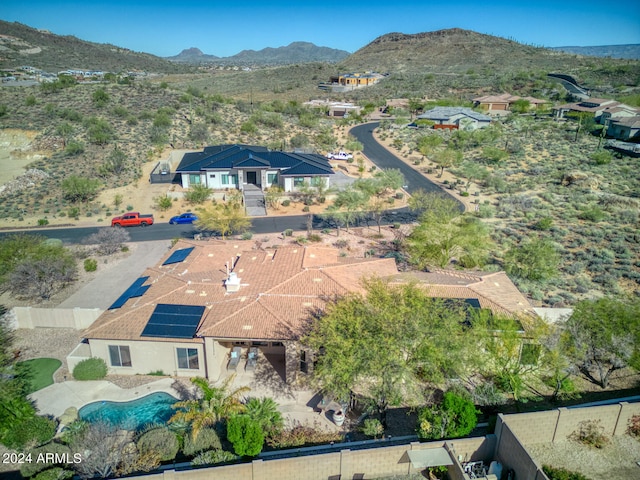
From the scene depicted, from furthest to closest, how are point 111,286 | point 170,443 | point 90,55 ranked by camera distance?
1. point 90,55
2. point 111,286
3. point 170,443

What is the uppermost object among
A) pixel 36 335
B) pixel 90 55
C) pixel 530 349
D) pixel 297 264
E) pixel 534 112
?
pixel 90 55

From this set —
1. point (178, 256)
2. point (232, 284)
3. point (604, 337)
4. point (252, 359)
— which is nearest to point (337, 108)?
point (178, 256)

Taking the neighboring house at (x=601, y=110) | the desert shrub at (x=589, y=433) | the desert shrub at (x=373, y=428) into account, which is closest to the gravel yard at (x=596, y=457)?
the desert shrub at (x=589, y=433)

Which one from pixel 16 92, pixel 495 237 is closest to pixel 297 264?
pixel 495 237

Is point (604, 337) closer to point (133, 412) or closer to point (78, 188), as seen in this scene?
→ point (133, 412)

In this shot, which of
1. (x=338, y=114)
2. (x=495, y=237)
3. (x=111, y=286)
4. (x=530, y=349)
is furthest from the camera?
(x=338, y=114)

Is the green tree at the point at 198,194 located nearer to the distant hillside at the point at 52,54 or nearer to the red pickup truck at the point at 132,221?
the red pickup truck at the point at 132,221

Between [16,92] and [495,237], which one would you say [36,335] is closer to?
[495,237]
